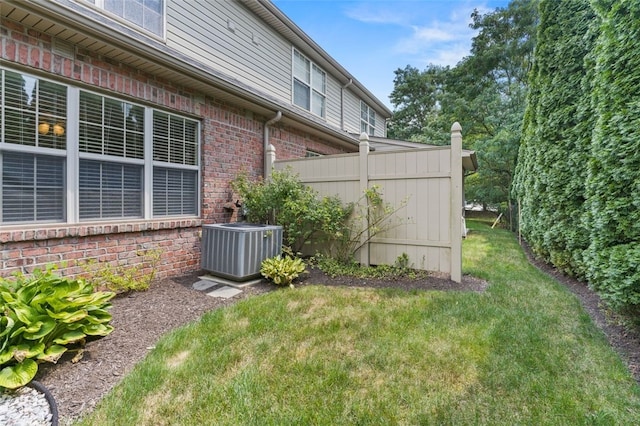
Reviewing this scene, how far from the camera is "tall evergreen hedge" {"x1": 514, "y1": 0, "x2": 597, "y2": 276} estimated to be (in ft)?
15.0

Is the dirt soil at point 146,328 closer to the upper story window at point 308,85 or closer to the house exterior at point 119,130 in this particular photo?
the house exterior at point 119,130

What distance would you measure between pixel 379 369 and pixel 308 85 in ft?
29.5

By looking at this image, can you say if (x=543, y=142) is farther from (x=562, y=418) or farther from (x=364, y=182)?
(x=562, y=418)

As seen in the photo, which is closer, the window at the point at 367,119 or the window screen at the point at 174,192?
the window screen at the point at 174,192

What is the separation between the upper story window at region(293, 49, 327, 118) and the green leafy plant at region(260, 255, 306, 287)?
603 cm

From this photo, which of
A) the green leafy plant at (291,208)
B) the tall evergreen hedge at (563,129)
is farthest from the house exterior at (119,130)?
the tall evergreen hedge at (563,129)

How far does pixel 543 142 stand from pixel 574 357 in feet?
14.6

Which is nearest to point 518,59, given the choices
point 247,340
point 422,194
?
point 422,194

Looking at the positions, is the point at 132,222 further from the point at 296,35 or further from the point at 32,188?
the point at 296,35

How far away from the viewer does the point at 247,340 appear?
2.81m

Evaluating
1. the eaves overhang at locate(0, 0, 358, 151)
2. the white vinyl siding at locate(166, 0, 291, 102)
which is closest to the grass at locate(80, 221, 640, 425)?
the eaves overhang at locate(0, 0, 358, 151)

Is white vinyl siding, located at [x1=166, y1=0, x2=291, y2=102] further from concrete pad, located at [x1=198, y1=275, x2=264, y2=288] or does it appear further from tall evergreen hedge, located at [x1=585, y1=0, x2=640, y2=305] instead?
tall evergreen hedge, located at [x1=585, y1=0, x2=640, y2=305]

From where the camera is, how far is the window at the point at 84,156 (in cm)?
329

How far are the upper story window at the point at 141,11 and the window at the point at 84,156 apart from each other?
2136mm
